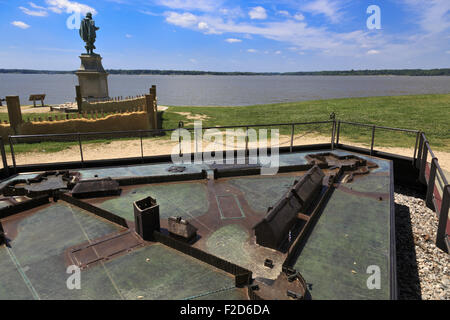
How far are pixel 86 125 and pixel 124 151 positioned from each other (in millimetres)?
5948

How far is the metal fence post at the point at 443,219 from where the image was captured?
7280 mm

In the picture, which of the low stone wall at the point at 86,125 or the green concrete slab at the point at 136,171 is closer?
the green concrete slab at the point at 136,171

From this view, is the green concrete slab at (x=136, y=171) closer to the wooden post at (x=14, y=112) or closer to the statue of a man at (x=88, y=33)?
the wooden post at (x=14, y=112)

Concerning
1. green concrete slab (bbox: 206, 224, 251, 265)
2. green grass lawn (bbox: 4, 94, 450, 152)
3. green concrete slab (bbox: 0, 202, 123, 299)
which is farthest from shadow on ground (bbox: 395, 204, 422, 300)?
green grass lawn (bbox: 4, 94, 450, 152)

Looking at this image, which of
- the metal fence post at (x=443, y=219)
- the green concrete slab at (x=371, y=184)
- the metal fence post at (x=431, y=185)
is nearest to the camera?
the metal fence post at (x=443, y=219)

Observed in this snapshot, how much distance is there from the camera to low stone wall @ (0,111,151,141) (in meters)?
22.6

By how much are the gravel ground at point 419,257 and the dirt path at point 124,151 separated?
5.59 m

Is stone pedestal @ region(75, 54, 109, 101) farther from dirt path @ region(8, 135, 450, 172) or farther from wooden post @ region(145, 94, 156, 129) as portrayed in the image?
dirt path @ region(8, 135, 450, 172)

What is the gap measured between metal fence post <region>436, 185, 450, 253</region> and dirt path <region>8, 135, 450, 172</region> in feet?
29.1

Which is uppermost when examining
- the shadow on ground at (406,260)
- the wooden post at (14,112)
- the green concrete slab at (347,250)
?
the wooden post at (14,112)

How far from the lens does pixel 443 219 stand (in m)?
7.73

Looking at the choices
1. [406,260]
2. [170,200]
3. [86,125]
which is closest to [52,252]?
[170,200]

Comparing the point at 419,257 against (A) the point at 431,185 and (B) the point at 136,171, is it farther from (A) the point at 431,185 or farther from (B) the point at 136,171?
(B) the point at 136,171

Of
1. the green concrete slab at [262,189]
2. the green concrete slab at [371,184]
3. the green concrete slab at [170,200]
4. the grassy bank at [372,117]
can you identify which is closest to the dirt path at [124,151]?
the grassy bank at [372,117]
